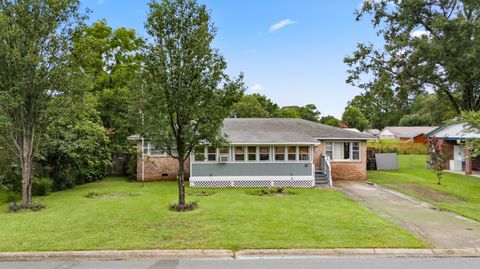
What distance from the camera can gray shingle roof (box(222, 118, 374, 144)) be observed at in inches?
747

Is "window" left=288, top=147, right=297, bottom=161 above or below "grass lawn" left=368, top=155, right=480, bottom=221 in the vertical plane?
above

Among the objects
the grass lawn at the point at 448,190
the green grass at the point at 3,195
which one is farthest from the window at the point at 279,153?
the green grass at the point at 3,195

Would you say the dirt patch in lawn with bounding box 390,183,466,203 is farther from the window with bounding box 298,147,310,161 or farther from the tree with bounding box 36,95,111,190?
the tree with bounding box 36,95,111,190

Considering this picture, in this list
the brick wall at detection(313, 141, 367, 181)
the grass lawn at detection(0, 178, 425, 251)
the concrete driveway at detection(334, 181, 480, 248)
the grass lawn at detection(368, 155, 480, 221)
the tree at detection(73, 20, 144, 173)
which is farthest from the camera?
the tree at detection(73, 20, 144, 173)

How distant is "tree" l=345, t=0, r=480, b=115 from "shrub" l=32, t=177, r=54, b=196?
23.9 metres

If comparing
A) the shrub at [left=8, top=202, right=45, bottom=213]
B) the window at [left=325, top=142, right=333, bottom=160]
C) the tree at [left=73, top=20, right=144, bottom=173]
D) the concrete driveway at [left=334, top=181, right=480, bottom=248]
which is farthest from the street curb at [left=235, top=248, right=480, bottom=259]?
the tree at [left=73, top=20, right=144, bottom=173]

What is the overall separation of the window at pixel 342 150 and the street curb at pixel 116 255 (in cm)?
1631

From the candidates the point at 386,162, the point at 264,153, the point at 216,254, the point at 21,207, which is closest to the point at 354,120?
the point at 386,162

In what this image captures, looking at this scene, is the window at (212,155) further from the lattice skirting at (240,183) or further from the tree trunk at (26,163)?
the tree trunk at (26,163)

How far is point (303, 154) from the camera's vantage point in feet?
62.7

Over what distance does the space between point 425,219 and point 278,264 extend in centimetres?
646

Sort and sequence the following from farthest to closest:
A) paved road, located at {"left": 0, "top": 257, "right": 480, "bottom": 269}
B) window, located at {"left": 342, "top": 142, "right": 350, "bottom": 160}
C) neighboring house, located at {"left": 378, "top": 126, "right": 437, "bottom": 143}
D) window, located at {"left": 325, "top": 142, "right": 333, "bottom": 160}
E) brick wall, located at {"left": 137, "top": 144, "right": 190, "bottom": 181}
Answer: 1. neighboring house, located at {"left": 378, "top": 126, "right": 437, "bottom": 143}
2. window, located at {"left": 325, "top": 142, "right": 333, "bottom": 160}
3. window, located at {"left": 342, "top": 142, "right": 350, "bottom": 160}
4. brick wall, located at {"left": 137, "top": 144, "right": 190, "bottom": 181}
5. paved road, located at {"left": 0, "top": 257, "right": 480, "bottom": 269}

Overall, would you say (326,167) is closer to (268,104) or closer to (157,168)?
(157,168)

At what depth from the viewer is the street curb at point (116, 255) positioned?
7.12 meters
